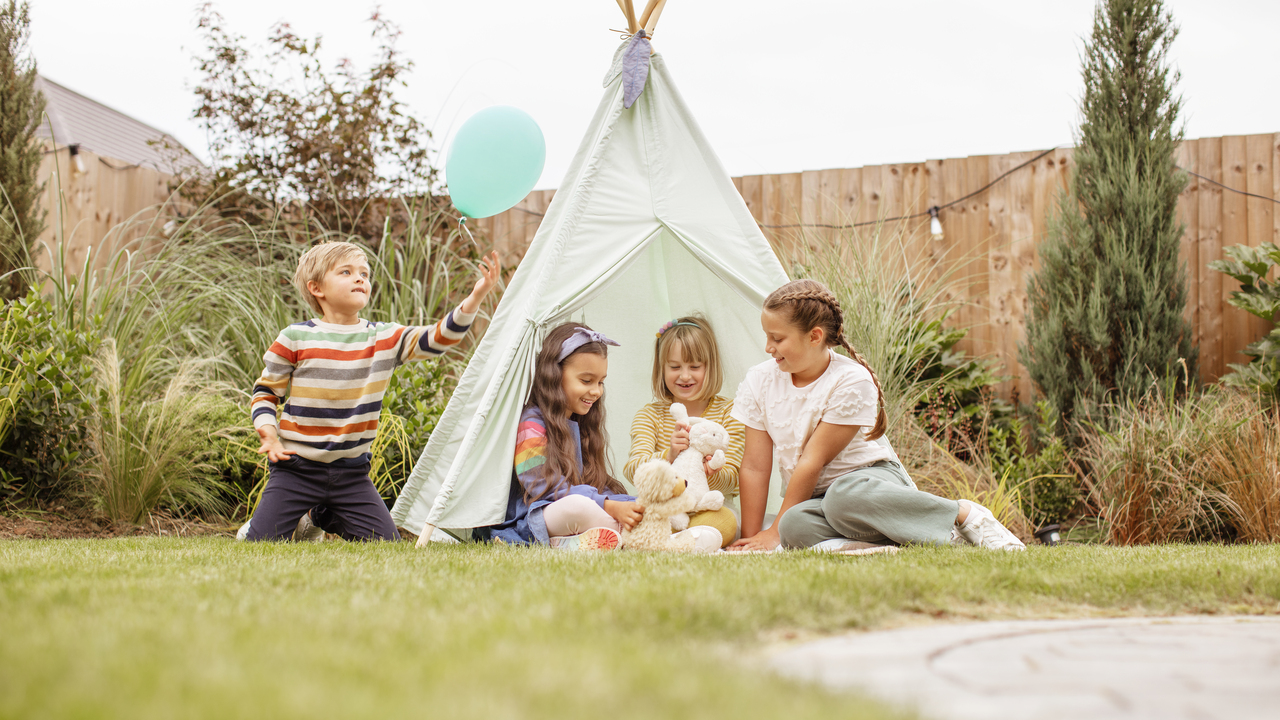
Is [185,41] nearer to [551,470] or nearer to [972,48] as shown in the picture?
[551,470]

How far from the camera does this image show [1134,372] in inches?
225

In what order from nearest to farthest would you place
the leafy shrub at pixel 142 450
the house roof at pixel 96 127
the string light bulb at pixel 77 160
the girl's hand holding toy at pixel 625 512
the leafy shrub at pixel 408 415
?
the girl's hand holding toy at pixel 625 512 → the leafy shrub at pixel 142 450 → the leafy shrub at pixel 408 415 → the string light bulb at pixel 77 160 → the house roof at pixel 96 127

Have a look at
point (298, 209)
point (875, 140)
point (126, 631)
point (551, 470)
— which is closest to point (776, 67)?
point (875, 140)

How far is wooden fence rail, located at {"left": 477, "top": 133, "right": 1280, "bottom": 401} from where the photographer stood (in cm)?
616

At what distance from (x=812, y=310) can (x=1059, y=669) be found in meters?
2.06

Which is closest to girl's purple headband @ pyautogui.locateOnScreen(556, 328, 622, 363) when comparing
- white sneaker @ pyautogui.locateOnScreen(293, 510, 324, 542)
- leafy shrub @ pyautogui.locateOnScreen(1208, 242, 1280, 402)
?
white sneaker @ pyautogui.locateOnScreen(293, 510, 324, 542)

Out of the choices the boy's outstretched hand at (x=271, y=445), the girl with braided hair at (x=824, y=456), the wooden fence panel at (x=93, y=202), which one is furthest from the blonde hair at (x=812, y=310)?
the wooden fence panel at (x=93, y=202)

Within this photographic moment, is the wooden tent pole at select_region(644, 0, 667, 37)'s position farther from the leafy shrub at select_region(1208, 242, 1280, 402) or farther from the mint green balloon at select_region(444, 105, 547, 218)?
the leafy shrub at select_region(1208, 242, 1280, 402)

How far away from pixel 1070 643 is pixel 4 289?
6173mm

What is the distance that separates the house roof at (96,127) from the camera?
10.9 meters

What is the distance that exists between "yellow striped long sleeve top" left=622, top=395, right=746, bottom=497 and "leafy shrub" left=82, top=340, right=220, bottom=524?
2.05 metres

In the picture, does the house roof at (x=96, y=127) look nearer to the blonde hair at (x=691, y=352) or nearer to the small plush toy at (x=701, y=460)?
the blonde hair at (x=691, y=352)

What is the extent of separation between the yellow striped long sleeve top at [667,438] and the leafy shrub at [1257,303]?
3.23 m

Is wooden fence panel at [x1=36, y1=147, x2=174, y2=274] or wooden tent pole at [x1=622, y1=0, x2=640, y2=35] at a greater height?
wooden tent pole at [x1=622, y1=0, x2=640, y2=35]
